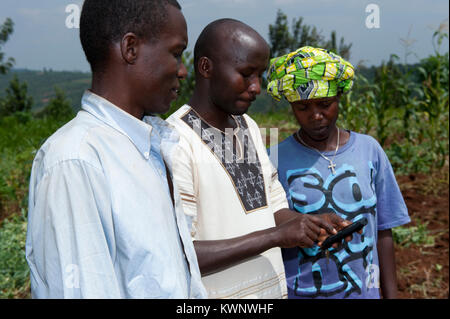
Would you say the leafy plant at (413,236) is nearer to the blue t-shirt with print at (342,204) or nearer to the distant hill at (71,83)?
the distant hill at (71,83)

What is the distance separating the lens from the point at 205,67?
5.02ft

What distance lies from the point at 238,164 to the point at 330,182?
17.3 inches

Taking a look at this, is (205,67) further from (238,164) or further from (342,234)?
(342,234)

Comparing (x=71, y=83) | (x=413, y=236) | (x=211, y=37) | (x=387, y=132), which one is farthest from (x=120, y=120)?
(x=71, y=83)

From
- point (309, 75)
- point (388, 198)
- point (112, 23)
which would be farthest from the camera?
point (388, 198)

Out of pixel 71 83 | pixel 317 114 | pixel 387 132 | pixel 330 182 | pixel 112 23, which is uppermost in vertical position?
pixel 71 83

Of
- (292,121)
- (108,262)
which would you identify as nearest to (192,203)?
(108,262)

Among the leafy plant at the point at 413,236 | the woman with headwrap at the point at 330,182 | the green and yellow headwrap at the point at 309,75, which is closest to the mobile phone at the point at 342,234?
the woman with headwrap at the point at 330,182

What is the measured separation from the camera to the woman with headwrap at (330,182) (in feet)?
5.67

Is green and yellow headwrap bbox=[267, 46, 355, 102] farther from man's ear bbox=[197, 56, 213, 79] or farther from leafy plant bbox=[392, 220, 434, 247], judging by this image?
leafy plant bbox=[392, 220, 434, 247]

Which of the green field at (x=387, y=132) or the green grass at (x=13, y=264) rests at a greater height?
the green field at (x=387, y=132)

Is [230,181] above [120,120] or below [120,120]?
below

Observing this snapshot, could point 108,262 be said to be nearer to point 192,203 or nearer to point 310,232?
point 192,203
